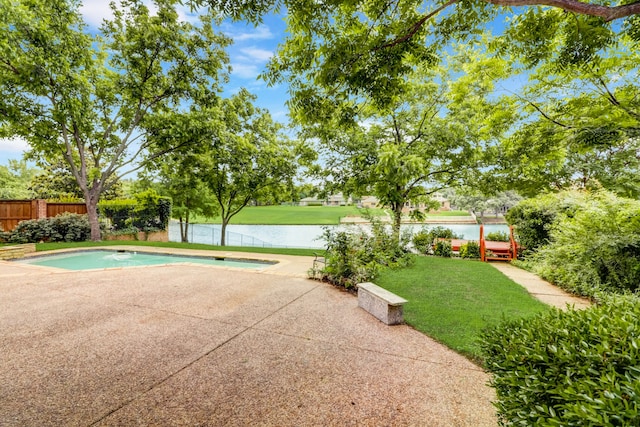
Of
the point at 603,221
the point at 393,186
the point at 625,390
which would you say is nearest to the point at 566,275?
the point at 603,221

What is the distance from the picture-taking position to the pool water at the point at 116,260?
934 cm

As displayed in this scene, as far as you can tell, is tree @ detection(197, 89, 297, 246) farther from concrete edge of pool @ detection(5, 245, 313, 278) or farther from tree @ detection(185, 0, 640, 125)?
tree @ detection(185, 0, 640, 125)

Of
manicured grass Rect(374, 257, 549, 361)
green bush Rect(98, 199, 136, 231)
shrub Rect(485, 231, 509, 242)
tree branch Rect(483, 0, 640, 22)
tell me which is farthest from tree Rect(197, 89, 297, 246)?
tree branch Rect(483, 0, 640, 22)

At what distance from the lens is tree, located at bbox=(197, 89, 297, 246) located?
1330 centimetres

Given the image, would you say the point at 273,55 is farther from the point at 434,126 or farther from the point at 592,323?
the point at 434,126

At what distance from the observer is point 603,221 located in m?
5.84

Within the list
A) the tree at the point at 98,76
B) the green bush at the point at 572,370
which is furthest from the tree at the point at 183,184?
the green bush at the point at 572,370

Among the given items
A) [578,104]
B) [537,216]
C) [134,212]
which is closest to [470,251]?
[537,216]

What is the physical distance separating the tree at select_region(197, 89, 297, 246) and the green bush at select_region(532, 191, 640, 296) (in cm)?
1125

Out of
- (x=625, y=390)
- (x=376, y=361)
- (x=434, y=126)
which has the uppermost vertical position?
(x=434, y=126)

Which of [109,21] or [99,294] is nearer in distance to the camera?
[99,294]

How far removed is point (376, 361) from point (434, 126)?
914 centimetres

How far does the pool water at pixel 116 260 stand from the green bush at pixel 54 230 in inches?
117

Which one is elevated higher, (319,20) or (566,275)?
(319,20)
